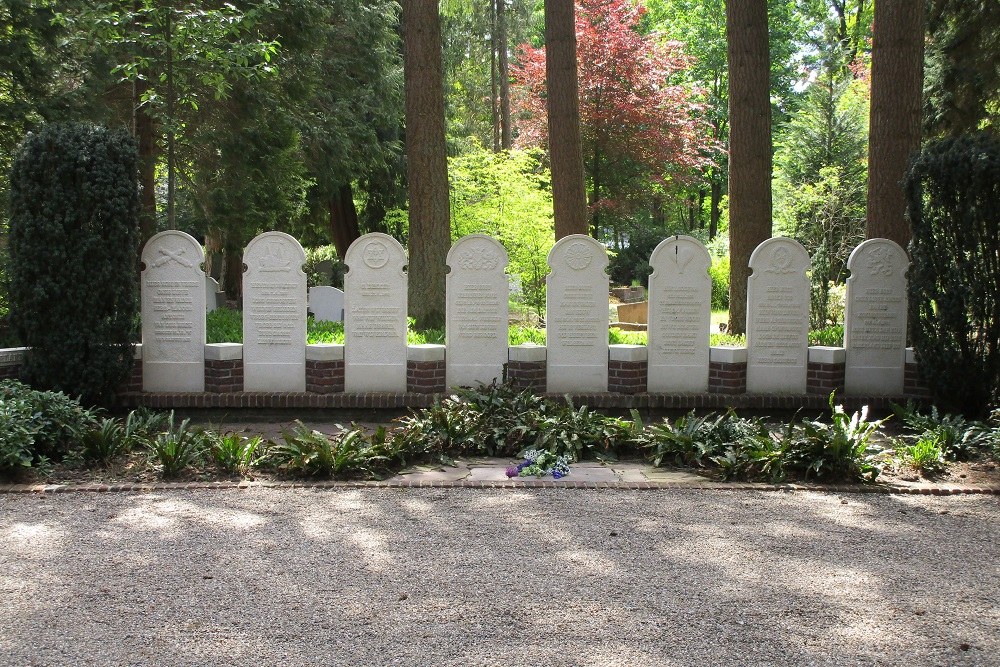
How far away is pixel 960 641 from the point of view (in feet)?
12.6

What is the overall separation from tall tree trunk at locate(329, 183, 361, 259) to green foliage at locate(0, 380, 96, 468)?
13907mm

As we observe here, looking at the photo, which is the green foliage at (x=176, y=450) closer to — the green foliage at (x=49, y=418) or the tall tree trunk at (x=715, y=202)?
the green foliage at (x=49, y=418)

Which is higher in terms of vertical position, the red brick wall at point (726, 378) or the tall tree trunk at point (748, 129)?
the tall tree trunk at point (748, 129)

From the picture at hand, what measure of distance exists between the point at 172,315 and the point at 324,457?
10.1 ft

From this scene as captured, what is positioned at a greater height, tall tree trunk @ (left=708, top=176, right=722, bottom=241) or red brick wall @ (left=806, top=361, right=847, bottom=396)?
tall tree trunk @ (left=708, top=176, right=722, bottom=241)

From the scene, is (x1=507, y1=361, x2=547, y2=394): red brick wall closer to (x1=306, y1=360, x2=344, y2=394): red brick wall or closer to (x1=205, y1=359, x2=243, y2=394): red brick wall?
(x1=306, y1=360, x2=344, y2=394): red brick wall

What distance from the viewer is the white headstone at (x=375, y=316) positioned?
29.5 ft

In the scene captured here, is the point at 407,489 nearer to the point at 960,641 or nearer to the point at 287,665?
the point at 287,665

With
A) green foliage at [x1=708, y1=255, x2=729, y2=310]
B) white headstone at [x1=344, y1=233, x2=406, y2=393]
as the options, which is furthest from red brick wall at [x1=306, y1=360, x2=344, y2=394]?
green foliage at [x1=708, y1=255, x2=729, y2=310]

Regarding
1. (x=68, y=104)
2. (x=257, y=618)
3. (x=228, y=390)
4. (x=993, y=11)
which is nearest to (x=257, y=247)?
(x=228, y=390)

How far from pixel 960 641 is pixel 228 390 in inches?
272

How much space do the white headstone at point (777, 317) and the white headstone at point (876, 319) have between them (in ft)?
1.47

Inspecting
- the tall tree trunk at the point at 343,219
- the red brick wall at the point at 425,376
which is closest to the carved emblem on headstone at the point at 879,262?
the red brick wall at the point at 425,376

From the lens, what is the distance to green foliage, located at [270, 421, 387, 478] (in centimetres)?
673
